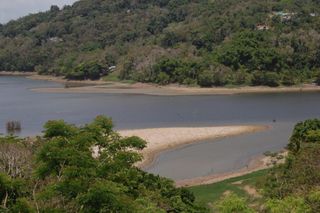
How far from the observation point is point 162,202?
24.3 meters

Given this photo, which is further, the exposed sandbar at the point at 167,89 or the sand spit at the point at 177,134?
the exposed sandbar at the point at 167,89

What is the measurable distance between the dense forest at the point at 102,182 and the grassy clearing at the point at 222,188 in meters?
2.42

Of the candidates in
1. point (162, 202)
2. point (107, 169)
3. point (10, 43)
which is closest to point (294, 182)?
point (162, 202)

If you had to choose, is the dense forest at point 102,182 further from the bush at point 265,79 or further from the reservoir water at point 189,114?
the bush at point 265,79

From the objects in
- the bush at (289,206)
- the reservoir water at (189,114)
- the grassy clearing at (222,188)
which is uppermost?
the bush at (289,206)

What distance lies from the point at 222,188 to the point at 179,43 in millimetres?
97397

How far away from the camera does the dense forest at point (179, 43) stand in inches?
4281

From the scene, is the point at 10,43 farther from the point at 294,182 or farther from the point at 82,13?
the point at 294,182

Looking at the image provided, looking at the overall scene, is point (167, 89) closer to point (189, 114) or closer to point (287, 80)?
point (287, 80)

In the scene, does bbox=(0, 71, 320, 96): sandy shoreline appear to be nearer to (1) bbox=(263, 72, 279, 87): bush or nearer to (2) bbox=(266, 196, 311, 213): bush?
(1) bbox=(263, 72, 279, 87): bush

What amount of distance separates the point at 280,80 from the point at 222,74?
34.0 feet

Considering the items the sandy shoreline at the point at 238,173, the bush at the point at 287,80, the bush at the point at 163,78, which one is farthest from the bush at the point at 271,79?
the sandy shoreline at the point at 238,173

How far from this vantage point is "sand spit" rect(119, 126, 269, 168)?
52.5m

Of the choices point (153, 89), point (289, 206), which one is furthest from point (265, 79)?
point (289, 206)
